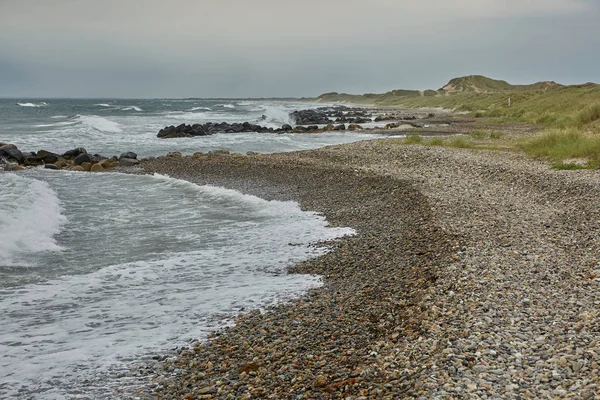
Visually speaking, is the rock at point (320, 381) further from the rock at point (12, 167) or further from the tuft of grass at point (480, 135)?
the tuft of grass at point (480, 135)

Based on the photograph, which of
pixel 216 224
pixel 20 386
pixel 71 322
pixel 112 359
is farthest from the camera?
pixel 216 224

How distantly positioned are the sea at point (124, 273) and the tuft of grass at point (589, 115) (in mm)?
19331

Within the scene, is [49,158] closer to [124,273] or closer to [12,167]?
[12,167]

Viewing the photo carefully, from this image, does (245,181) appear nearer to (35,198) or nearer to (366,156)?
(366,156)

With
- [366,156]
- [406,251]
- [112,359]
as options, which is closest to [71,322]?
[112,359]

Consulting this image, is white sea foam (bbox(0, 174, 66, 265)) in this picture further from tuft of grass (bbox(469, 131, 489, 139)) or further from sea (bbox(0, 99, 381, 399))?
tuft of grass (bbox(469, 131, 489, 139))

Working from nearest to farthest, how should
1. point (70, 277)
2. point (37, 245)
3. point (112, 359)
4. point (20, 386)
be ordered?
point (20, 386) → point (112, 359) → point (70, 277) → point (37, 245)

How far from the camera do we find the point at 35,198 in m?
14.5

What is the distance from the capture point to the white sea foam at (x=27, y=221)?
33.1ft

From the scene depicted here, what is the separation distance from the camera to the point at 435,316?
569cm

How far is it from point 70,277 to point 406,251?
5.49 m

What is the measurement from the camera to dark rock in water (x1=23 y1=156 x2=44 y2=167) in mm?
24891

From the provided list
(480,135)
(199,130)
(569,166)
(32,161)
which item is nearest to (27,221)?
(569,166)

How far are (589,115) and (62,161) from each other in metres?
25.9
